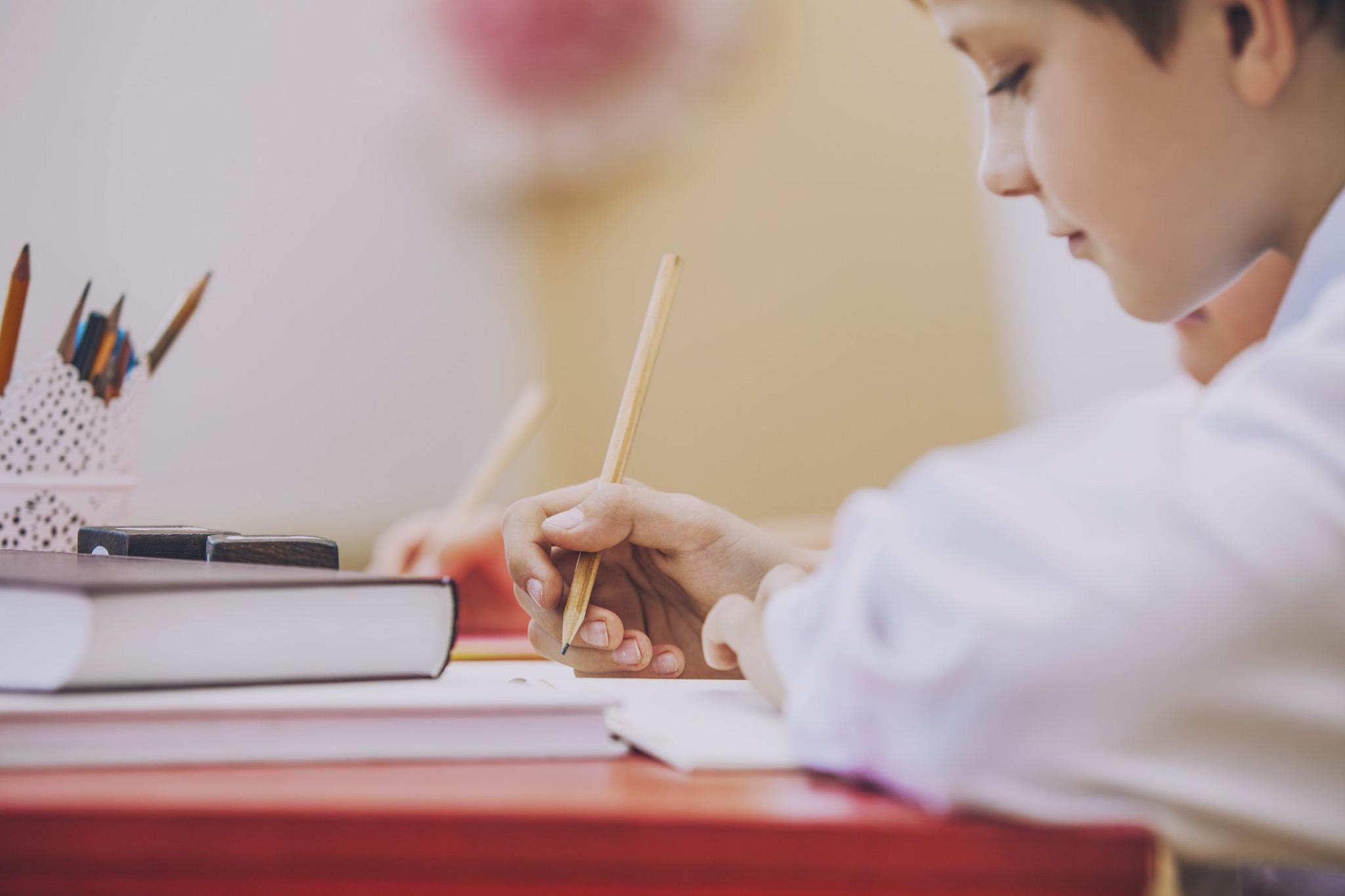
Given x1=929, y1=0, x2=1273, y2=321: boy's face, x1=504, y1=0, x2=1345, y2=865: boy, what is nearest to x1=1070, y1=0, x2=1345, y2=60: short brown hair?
x1=929, y1=0, x2=1273, y2=321: boy's face

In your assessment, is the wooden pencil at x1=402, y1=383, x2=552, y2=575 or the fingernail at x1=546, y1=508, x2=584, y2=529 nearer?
the fingernail at x1=546, y1=508, x2=584, y2=529

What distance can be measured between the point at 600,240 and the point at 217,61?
52 cm

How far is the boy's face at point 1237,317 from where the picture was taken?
669mm

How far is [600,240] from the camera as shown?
5.28 ft

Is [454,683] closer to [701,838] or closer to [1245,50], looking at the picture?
[701,838]

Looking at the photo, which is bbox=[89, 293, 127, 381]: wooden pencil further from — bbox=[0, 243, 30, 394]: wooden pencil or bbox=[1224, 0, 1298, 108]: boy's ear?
bbox=[1224, 0, 1298, 108]: boy's ear

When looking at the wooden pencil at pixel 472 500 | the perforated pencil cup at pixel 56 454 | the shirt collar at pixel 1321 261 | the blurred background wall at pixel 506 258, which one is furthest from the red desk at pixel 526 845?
the blurred background wall at pixel 506 258

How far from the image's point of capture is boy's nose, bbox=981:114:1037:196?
1.50ft

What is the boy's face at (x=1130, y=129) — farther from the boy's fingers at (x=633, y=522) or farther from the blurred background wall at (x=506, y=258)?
the blurred background wall at (x=506, y=258)

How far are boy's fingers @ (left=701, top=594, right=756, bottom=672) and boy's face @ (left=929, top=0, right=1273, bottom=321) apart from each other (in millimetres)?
190

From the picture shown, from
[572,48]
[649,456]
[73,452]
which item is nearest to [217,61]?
[572,48]

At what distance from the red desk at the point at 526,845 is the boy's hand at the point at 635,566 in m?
0.29

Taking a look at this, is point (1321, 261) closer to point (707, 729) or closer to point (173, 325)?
point (707, 729)

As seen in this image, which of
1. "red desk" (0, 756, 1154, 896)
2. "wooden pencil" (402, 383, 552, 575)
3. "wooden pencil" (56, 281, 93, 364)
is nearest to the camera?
"red desk" (0, 756, 1154, 896)
